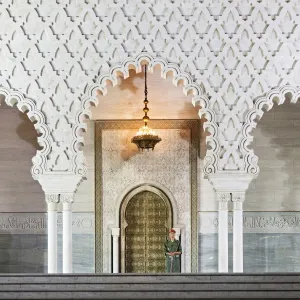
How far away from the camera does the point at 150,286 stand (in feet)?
12.4

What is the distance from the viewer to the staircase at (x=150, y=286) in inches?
142

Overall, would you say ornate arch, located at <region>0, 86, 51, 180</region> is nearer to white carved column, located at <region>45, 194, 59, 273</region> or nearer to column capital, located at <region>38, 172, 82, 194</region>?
column capital, located at <region>38, 172, 82, 194</region>

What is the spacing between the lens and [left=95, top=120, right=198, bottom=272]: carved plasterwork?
6.88 m

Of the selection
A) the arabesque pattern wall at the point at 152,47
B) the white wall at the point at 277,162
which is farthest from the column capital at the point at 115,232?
the arabesque pattern wall at the point at 152,47

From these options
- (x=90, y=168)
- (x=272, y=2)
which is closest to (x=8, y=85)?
(x=90, y=168)

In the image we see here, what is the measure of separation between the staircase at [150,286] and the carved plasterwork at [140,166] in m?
2.92

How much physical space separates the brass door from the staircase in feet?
9.81

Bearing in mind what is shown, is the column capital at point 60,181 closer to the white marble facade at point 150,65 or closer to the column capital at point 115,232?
the white marble facade at point 150,65

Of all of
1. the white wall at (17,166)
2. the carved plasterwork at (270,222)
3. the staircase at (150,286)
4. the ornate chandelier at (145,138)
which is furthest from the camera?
the white wall at (17,166)

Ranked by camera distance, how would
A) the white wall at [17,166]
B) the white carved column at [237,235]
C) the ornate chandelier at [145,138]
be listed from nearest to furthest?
1. the white carved column at [237,235]
2. the ornate chandelier at [145,138]
3. the white wall at [17,166]

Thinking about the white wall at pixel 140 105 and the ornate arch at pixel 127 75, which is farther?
the white wall at pixel 140 105

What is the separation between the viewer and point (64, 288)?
12.4ft

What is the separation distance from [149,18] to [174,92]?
1736 millimetres

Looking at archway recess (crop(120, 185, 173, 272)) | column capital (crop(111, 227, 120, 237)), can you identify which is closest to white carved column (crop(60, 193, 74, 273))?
column capital (crop(111, 227, 120, 237))
